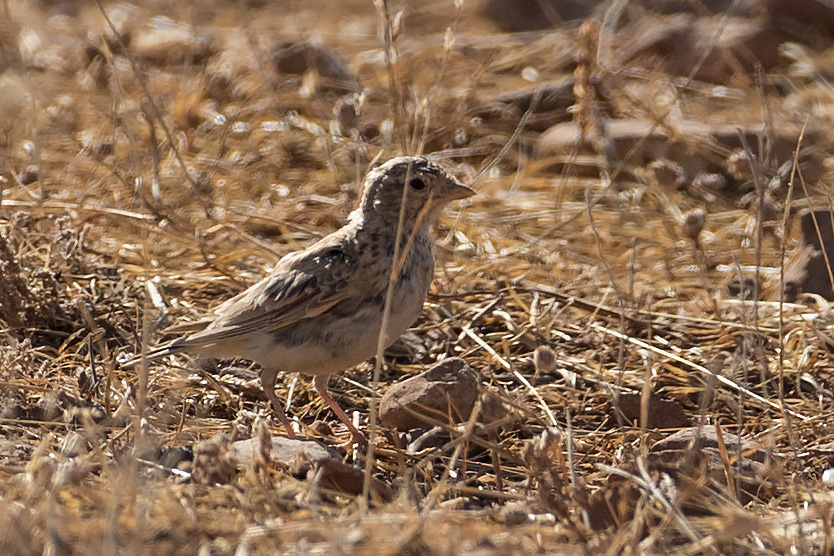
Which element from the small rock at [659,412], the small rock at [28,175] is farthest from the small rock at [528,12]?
the small rock at [659,412]

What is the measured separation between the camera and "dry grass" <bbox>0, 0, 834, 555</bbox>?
308cm

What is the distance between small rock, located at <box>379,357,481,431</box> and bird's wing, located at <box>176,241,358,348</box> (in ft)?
1.39

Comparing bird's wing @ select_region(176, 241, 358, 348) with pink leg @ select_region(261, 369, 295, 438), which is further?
pink leg @ select_region(261, 369, 295, 438)

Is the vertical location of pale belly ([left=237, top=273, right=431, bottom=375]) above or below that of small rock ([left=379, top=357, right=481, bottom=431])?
above

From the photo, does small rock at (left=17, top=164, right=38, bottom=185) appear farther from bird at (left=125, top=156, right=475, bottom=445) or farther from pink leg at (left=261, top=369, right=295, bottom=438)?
pink leg at (left=261, top=369, right=295, bottom=438)

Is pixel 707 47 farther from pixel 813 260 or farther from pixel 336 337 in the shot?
pixel 336 337

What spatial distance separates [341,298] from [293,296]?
18 cm

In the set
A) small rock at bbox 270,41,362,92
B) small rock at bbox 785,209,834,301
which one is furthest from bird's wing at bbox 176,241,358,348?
small rock at bbox 270,41,362,92

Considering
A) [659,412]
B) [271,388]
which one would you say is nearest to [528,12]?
[659,412]

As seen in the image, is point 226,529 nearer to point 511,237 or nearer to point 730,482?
point 730,482

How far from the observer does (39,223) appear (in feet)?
19.5

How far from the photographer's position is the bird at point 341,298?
423 cm

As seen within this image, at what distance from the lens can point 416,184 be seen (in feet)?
14.7

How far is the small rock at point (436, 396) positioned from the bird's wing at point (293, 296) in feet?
1.39
